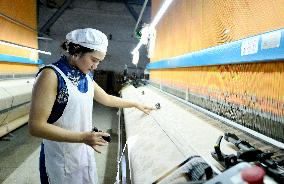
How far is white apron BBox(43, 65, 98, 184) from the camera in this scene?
5.08 feet

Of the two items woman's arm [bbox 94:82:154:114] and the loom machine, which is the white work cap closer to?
woman's arm [bbox 94:82:154:114]

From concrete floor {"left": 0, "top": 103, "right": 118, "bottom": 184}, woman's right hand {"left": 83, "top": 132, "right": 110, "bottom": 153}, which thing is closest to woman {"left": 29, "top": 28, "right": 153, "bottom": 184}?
woman's right hand {"left": 83, "top": 132, "right": 110, "bottom": 153}

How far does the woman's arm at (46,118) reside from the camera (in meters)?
1.33

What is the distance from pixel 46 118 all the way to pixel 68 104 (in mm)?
171

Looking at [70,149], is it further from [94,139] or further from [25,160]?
[25,160]

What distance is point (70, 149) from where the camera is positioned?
1617 mm

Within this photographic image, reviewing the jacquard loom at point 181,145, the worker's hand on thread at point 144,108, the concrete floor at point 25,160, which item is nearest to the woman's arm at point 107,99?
the worker's hand on thread at point 144,108

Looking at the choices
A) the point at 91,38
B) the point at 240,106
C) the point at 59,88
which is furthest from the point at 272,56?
the point at 59,88

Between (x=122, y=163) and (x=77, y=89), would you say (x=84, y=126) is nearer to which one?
(x=77, y=89)

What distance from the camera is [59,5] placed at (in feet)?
38.1

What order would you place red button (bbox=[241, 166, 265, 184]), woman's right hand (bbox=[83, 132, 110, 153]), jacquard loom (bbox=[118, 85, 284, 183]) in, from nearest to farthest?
red button (bbox=[241, 166, 265, 184])
jacquard loom (bbox=[118, 85, 284, 183])
woman's right hand (bbox=[83, 132, 110, 153])

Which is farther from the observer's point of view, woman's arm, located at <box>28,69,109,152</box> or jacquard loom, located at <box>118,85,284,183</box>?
woman's arm, located at <box>28,69,109,152</box>

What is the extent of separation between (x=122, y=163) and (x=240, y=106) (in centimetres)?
98

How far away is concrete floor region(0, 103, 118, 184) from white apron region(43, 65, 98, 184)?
5.46 ft
